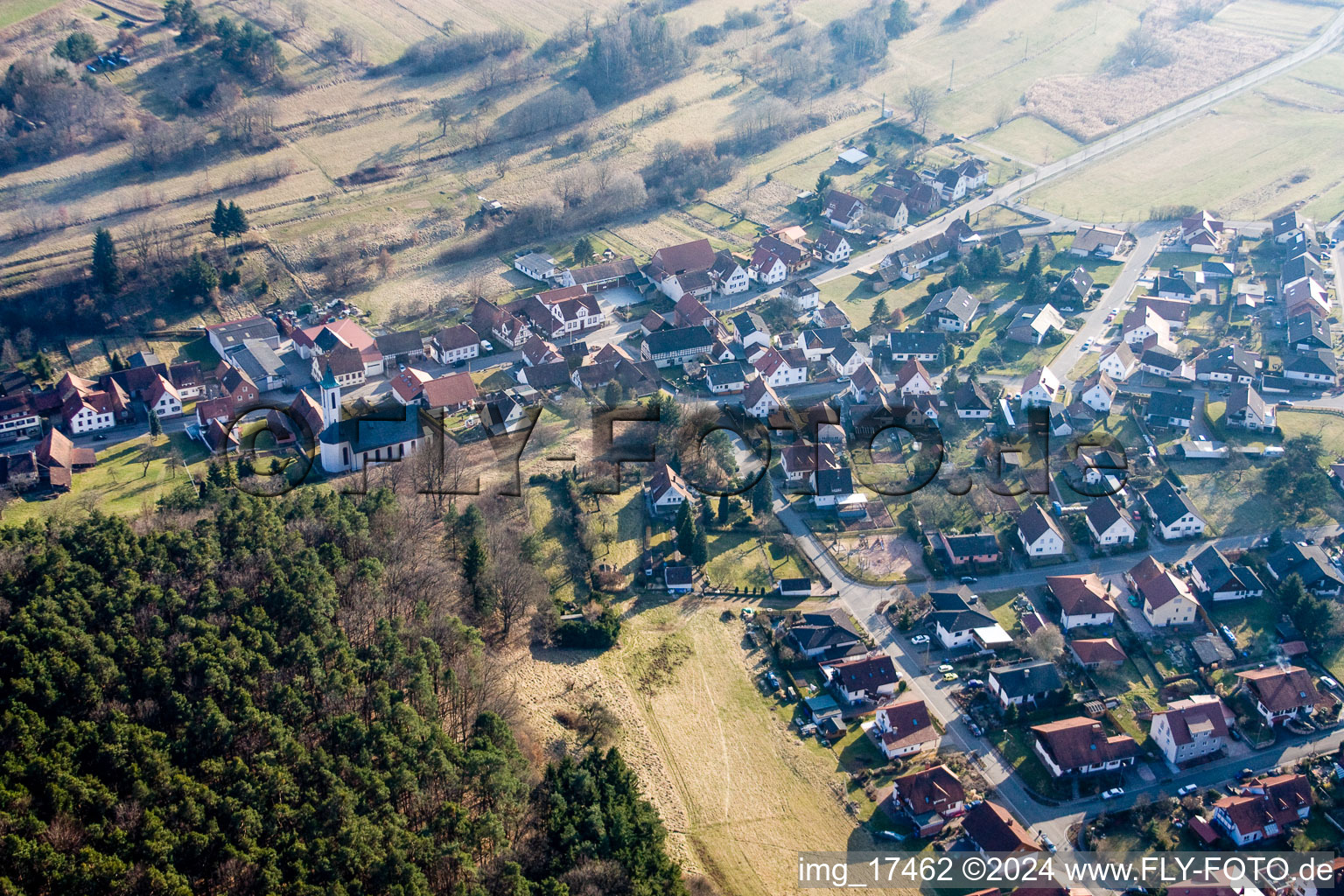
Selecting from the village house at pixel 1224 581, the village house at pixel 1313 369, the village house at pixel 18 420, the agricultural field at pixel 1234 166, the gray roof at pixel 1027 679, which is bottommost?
the village house at pixel 18 420

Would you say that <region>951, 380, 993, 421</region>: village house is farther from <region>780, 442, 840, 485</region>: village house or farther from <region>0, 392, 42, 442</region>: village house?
<region>0, 392, 42, 442</region>: village house

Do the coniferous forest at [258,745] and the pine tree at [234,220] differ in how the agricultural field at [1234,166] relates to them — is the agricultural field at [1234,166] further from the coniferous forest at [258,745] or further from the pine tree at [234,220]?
the coniferous forest at [258,745]

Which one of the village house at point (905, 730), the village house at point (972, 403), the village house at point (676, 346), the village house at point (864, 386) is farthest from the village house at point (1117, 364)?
the village house at point (905, 730)

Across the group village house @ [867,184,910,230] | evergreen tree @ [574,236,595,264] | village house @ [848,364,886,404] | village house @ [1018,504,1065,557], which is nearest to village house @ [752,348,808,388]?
village house @ [848,364,886,404]

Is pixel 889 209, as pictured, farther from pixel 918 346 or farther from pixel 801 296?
pixel 918 346

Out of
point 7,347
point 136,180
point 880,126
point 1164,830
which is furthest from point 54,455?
point 880,126

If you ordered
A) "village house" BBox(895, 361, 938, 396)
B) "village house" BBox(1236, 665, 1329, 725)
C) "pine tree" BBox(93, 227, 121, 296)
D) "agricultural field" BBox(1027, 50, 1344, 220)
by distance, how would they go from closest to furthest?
"village house" BBox(1236, 665, 1329, 725), "village house" BBox(895, 361, 938, 396), "pine tree" BBox(93, 227, 121, 296), "agricultural field" BBox(1027, 50, 1344, 220)
